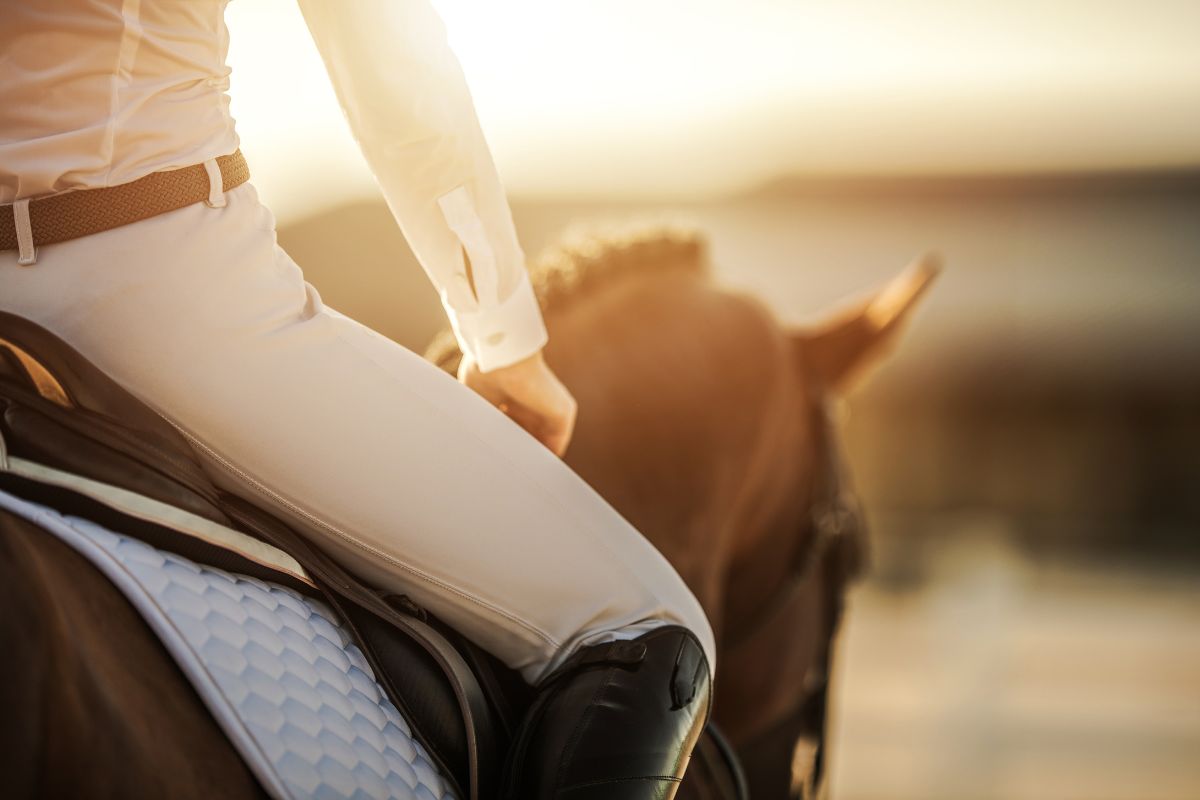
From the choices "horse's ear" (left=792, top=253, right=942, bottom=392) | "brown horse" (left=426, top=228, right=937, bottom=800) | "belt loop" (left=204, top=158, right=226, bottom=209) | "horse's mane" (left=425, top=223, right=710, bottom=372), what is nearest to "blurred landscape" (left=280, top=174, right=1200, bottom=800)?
"brown horse" (left=426, top=228, right=937, bottom=800)

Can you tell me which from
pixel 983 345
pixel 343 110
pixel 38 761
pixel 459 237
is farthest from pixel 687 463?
pixel 983 345

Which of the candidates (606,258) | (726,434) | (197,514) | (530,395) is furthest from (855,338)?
(197,514)

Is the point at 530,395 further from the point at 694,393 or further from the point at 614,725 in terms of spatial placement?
the point at 694,393

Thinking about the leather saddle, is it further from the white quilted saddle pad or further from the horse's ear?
the horse's ear

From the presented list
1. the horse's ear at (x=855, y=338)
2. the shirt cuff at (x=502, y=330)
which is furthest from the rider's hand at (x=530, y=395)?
the horse's ear at (x=855, y=338)

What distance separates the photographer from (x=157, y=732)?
2.78 feet

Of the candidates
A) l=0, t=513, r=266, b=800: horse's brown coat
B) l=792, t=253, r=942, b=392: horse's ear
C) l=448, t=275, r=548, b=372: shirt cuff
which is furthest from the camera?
l=792, t=253, r=942, b=392: horse's ear

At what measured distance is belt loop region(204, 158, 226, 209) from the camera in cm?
106

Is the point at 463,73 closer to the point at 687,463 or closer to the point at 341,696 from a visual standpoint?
the point at 341,696

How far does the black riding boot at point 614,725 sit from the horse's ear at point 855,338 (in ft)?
4.09

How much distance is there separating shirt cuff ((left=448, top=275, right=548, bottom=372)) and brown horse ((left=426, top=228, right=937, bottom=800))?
0.42 meters

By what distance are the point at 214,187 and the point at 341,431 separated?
304mm

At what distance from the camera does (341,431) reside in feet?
3.59

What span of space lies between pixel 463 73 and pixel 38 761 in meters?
0.87
